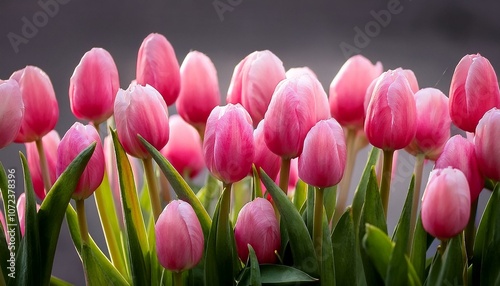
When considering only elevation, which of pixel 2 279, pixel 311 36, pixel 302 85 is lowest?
pixel 2 279

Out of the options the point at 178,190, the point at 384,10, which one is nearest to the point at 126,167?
the point at 178,190

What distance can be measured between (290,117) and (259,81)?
0.20 feet

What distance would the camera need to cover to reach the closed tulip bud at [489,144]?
1.27 ft

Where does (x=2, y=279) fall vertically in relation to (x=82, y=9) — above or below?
below

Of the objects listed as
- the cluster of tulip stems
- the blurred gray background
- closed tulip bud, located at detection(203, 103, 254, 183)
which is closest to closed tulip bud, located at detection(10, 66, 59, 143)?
the cluster of tulip stems

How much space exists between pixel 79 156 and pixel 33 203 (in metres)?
0.04

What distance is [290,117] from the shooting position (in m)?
0.41

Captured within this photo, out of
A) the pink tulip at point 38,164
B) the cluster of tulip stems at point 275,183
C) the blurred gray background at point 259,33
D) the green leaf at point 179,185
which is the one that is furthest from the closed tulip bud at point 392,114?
the blurred gray background at point 259,33

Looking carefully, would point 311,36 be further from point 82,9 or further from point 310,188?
point 310,188

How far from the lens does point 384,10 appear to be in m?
1.64

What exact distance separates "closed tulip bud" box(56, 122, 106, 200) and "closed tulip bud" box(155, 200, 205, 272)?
0.06m

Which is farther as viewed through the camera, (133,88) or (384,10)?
(384,10)

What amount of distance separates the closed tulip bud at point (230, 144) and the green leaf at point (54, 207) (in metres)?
0.07

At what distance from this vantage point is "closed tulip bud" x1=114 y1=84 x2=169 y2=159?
42 centimetres
